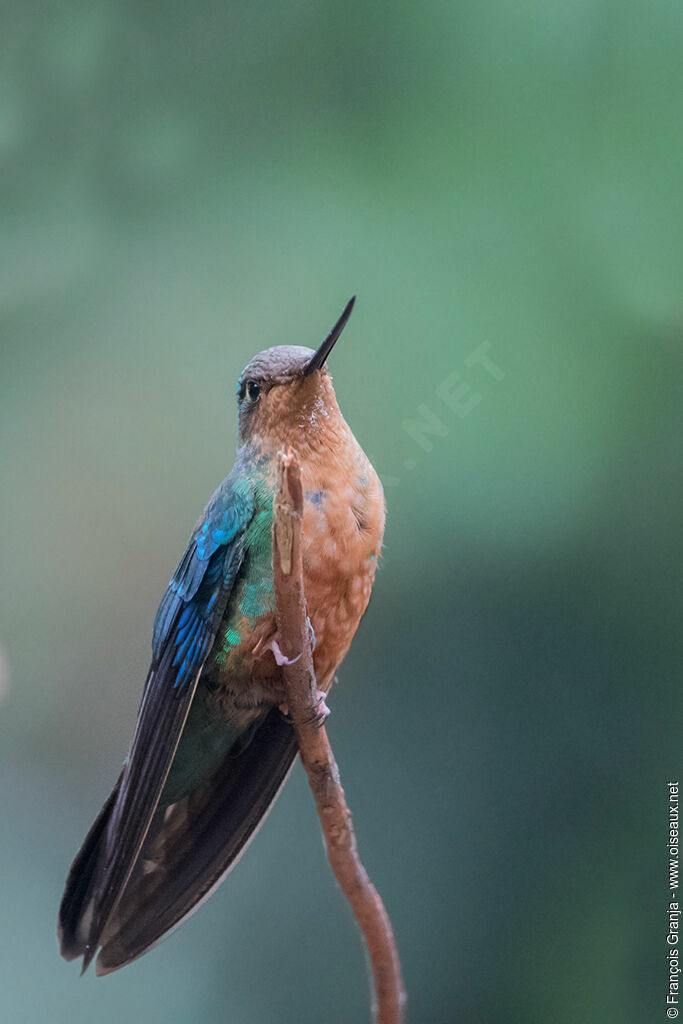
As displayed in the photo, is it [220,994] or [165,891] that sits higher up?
[165,891]

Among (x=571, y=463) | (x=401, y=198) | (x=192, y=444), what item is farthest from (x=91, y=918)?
(x=401, y=198)

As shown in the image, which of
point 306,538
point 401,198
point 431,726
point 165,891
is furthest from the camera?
point 401,198

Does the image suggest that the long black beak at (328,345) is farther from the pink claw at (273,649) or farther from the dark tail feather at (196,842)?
the dark tail feather at (196,842)

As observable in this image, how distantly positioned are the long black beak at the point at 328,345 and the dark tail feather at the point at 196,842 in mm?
487

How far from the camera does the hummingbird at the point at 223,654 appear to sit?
3.55 ft

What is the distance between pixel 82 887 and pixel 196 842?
0.51ft

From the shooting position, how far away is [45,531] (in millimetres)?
1362

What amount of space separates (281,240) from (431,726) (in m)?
0.79

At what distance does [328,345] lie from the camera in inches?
41.6

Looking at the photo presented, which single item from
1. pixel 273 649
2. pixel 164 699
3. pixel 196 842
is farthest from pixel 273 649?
pixel 196 842

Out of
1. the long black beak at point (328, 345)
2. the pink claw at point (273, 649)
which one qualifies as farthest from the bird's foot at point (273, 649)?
the long black beak at point (328, 345)

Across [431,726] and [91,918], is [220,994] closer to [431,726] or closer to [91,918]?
[91,918]

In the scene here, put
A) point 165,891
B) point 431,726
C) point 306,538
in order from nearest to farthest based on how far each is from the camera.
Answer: point 306,538 → point 165,891 → point 431,726

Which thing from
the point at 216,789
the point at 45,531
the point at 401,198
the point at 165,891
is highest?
the point at 401,198
